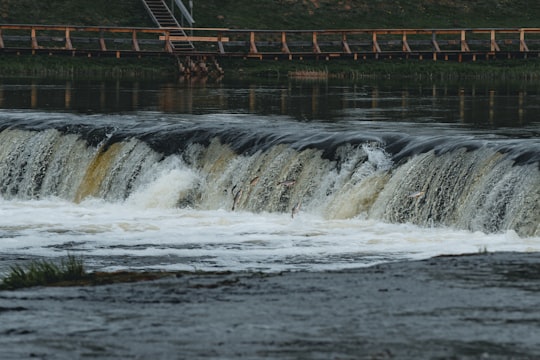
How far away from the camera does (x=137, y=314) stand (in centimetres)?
1302

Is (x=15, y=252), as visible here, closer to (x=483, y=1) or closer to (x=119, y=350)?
(x=119, y=350)

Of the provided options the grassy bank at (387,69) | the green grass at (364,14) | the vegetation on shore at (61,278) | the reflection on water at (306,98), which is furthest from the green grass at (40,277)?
the green grass at (364,14)

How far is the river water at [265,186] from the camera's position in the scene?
2162cm

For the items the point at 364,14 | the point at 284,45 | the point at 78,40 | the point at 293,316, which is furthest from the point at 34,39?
the point at 293,316

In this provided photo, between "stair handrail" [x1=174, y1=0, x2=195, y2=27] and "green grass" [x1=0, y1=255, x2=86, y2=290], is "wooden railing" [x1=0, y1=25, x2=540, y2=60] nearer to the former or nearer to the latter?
"stair handrail" [x1=174, y1=0, x2=195, y2=27]

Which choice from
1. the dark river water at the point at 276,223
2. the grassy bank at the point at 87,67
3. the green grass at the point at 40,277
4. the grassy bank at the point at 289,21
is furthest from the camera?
the grassy bank at the point at 289,21

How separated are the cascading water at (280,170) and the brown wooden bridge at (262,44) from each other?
102 feet

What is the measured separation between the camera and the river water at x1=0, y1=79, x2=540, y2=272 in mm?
21625

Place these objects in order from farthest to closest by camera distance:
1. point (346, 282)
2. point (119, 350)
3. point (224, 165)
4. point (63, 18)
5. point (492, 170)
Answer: point (63, 18), point (224, 165), point (492, 170), point (346, 282), point (119, 350)

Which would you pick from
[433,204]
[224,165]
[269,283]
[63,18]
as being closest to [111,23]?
[63,18]

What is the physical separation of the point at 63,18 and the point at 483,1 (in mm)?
26408

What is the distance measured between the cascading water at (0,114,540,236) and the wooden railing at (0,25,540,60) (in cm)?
3197

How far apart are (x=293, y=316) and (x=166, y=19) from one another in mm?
63360

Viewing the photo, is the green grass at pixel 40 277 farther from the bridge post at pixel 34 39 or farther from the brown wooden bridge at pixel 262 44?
the bridge post at pixel 34 39
